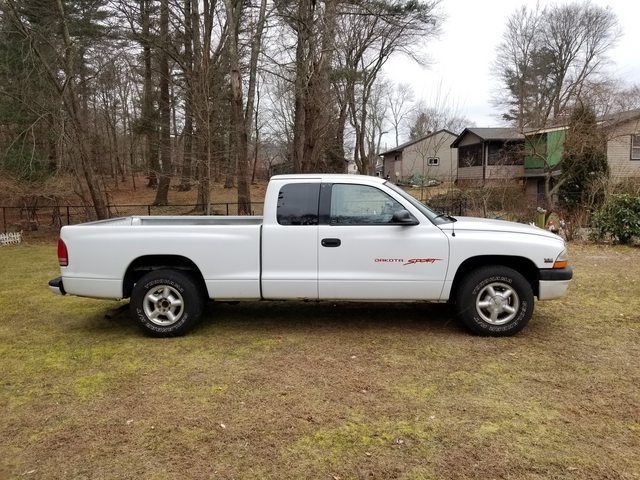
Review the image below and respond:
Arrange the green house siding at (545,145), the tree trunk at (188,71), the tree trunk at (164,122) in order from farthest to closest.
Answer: the tree trunk at (164,122) < the green house siding at (545,145) < the tree trunk at (188,71)

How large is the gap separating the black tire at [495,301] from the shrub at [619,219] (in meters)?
8.44

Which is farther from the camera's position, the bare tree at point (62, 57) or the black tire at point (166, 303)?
the bare tree at point (62, 57)

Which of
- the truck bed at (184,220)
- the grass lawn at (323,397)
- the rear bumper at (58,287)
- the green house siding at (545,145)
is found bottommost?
the grass lawn at (323,397)

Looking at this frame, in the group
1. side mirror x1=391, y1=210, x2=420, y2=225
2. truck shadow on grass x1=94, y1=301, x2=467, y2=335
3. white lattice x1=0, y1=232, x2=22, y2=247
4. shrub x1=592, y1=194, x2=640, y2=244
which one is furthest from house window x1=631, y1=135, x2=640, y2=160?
white lattice x1=0, y1=232, x2=22, y2=247

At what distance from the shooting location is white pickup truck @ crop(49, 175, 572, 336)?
497 cm

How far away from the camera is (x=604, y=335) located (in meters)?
5.16

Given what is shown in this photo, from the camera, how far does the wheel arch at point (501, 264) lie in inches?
200

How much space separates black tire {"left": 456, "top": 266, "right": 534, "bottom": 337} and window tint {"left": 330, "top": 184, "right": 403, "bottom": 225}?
3.62 ft

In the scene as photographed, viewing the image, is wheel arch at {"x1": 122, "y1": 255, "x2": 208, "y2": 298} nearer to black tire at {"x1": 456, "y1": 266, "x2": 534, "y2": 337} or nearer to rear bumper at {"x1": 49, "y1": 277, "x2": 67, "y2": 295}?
rear bumper at {"x1": 49, "y1": 277, "x2": 67, "y2": 295}

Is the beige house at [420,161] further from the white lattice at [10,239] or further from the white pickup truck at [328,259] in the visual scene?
the white pickup truck at [328,259]

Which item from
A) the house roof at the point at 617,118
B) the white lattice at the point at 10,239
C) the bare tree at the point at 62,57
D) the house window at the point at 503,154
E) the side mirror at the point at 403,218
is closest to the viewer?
the side mirror at the point at 403,218

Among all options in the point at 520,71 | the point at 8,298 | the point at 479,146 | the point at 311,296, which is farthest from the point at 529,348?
the point at 520,71

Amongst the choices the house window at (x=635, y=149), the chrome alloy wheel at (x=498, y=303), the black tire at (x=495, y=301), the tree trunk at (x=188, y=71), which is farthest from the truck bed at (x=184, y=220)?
the house window at (x=635, y=149)

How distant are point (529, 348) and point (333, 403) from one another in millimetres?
2273
